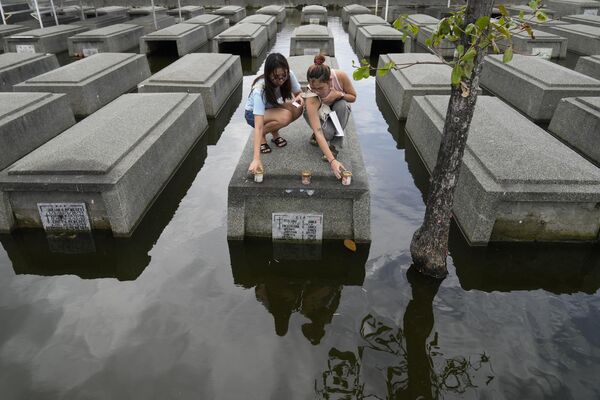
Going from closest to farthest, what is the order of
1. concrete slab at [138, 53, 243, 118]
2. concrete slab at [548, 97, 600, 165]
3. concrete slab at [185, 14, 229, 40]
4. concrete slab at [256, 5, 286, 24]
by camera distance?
concrete slab at [548, 97, 600, 165] → concrete slab at [138, 53, 243, 118] → concrete slab at [185, 14, 229, 40] → concrete slab at [256, 5, 286, 24]

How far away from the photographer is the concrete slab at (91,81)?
8880mm

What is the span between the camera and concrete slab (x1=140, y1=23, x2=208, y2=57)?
49.9 ft

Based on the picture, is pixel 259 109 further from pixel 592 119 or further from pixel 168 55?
pixel 168 55

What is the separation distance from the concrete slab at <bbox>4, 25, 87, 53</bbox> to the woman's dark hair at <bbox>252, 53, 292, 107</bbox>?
13582 millimetres

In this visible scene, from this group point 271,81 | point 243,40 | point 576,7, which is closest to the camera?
point 271,81

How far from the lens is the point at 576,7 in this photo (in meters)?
22.2

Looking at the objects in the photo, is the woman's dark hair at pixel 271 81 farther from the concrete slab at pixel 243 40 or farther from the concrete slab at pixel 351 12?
the concrete slab at pixel 351 12

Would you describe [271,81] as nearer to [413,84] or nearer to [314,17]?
[413,84]

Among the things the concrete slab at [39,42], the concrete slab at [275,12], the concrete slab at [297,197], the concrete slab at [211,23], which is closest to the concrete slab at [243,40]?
the concrete slab at [211,23]

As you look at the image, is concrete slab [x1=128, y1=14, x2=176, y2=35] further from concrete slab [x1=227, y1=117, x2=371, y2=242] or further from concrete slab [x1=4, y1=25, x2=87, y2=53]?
concrete slab [x1=227, y1=117, x2=371, y2=242]

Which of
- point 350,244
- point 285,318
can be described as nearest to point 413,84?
point 350,244

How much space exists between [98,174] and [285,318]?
2.82 meters

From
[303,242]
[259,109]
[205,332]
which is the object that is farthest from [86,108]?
[205,332]

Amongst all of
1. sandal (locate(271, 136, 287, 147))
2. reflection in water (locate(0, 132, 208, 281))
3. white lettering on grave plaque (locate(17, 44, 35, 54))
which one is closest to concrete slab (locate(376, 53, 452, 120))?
sandal (locate(271, 136, 287, 147))
